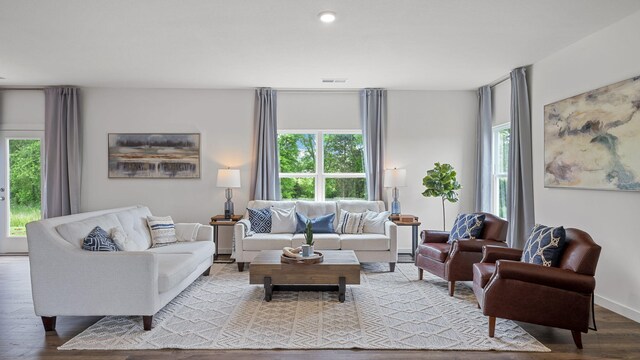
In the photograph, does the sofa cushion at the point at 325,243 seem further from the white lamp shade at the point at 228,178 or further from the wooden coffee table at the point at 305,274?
the white lamp shade at the point at 228,178

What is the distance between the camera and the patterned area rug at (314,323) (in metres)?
2.90

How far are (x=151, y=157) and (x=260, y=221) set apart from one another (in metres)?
2.28

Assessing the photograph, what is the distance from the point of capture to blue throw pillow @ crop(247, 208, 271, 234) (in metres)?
5.49

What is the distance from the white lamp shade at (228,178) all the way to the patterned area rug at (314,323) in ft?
5.91

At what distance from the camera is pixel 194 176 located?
20.7 ft

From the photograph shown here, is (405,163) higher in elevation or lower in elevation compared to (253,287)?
higher

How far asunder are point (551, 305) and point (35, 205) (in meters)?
7.32

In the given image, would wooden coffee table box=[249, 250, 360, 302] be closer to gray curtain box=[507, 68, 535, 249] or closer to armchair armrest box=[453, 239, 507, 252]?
armchair armrest box=[453, 239, 507, 252]

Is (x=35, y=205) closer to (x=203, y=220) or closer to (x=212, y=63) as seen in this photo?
(x=203, y=220)

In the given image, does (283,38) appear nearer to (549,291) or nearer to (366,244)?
(366,244)

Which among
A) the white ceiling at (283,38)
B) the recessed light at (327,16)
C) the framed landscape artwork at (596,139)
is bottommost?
the framed landscape artwork at (596,139)

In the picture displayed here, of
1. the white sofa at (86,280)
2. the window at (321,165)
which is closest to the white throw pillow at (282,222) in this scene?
the window at (321,165)

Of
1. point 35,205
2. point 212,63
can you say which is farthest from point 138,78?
point 35,205

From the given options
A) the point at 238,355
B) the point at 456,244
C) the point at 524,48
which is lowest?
the point at 238,355
